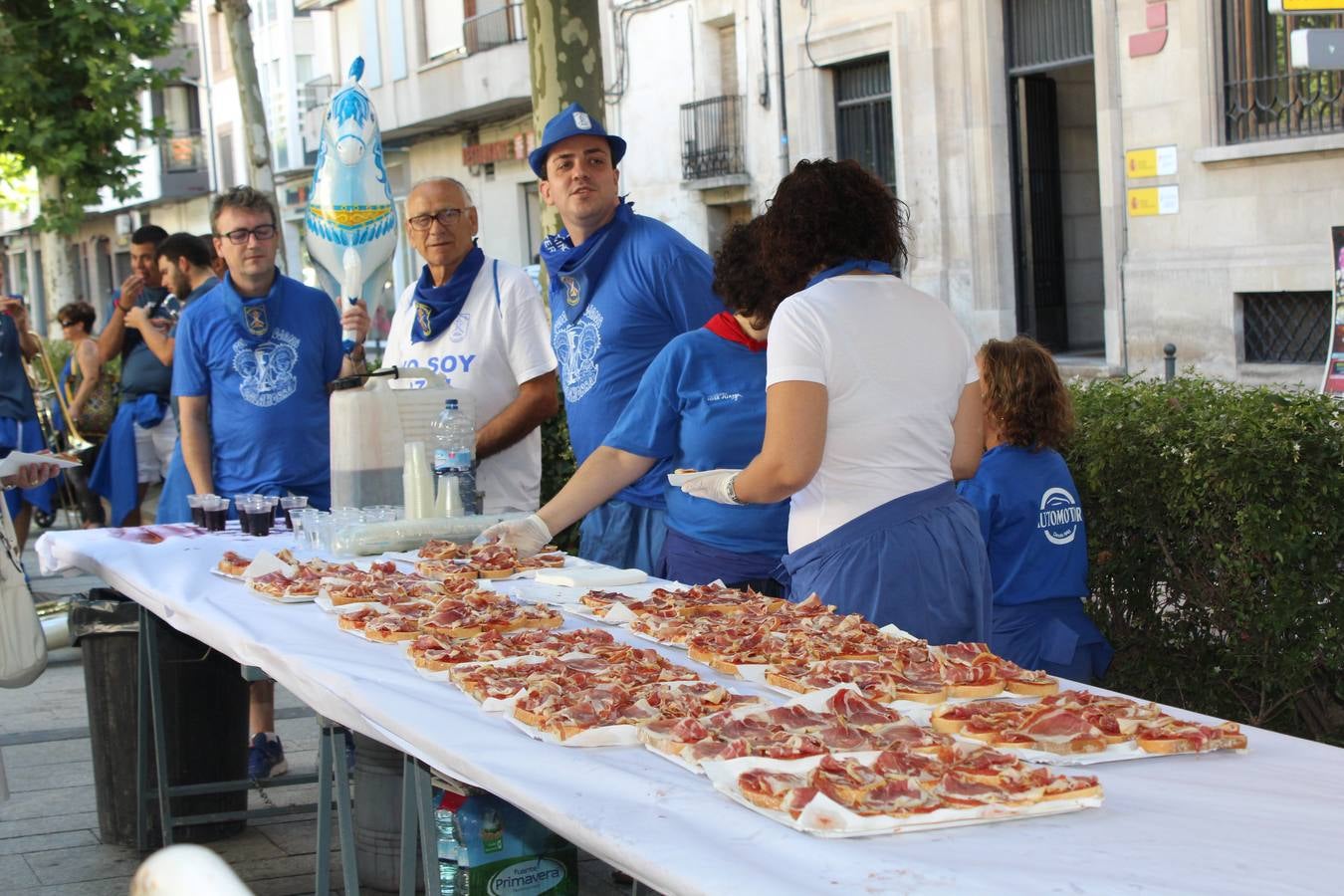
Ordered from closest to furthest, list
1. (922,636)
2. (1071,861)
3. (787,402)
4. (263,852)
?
(1071,861), (787,402), (922,636), (263,852)

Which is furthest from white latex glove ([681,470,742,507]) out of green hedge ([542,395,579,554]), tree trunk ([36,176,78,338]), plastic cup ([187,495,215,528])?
tree trunk ([36,176,78,338])

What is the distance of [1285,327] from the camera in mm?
15102

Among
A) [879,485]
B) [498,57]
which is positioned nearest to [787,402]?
[879,485]

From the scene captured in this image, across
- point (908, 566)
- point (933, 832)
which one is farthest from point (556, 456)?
point (933, 832)

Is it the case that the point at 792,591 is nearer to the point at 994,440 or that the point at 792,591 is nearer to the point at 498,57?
the point at 994,440

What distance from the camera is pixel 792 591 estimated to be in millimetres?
3859

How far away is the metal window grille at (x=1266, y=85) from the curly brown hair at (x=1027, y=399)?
1088 cm

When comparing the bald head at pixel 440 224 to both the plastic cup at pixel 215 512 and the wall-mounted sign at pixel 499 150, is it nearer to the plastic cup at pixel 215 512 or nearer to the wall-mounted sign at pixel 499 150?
the plastic cup at pixel 215 512

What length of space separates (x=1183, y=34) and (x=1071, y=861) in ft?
49.1

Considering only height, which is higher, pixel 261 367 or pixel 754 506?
pixel 261 367

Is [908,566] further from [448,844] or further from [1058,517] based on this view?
[448,844]

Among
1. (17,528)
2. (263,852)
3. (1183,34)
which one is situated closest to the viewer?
(263,852)

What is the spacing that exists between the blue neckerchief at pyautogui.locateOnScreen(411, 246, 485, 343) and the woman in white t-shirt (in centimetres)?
196

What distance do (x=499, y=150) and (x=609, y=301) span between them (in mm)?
24601
